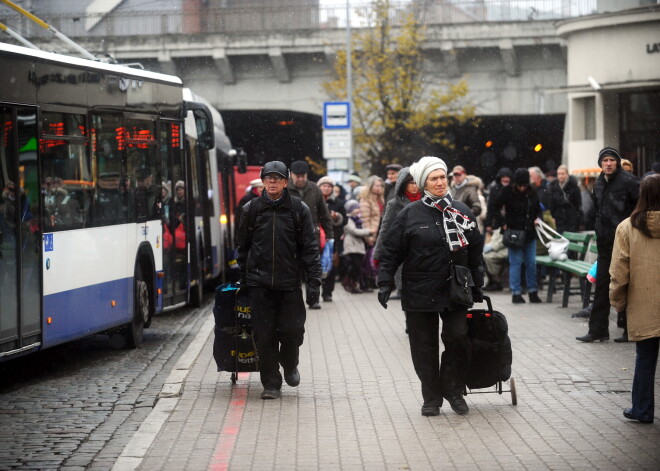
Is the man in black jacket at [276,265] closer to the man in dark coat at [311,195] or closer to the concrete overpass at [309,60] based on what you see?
the man in dark coat at [311,195]

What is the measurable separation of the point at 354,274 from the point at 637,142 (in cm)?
1354

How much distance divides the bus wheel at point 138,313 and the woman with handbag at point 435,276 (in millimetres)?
5049

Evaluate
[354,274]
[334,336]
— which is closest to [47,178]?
[334,336]

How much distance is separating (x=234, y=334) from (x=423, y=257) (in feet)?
6.64

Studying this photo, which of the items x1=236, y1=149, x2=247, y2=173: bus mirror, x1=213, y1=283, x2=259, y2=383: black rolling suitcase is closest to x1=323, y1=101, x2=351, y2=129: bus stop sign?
x1=236, y1=149, x2=247, y2=173: bus mirror

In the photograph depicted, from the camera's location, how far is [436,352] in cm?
870

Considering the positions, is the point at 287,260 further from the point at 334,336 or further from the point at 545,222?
the point at 545,222

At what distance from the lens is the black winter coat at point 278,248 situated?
9.38 meters

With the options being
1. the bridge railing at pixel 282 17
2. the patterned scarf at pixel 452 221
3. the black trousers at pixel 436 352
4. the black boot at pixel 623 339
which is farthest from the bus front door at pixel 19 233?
the bridge railing at pixel 282 17

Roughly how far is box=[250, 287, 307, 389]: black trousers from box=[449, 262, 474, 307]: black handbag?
57.2 inches

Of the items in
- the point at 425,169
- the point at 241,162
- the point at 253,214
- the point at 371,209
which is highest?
the point at 241,162

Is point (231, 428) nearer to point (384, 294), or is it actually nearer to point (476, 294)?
point (384, 294)

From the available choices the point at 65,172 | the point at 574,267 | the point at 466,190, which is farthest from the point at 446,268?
the point at 466,190

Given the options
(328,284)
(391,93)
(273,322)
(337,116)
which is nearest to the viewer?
(273,322)
